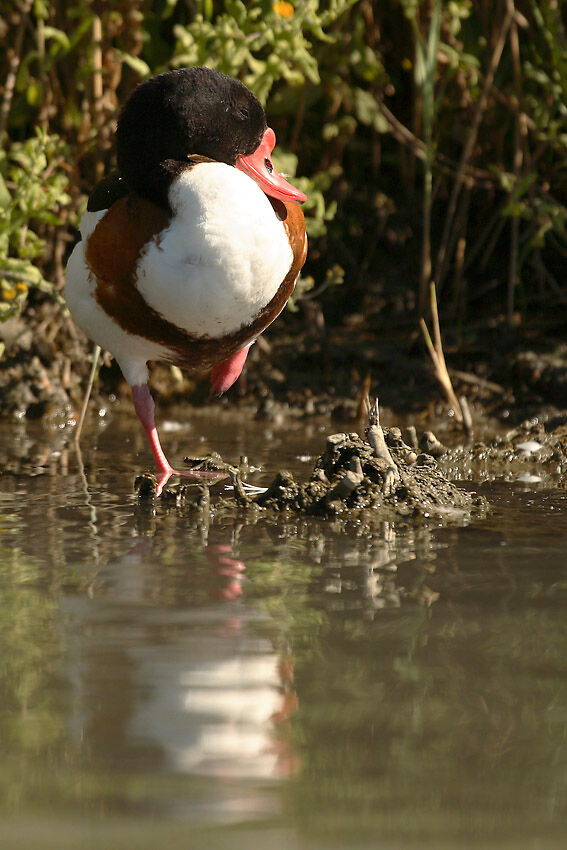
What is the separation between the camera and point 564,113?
541 centimetres

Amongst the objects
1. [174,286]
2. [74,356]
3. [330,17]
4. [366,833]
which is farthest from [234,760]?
[74,356]

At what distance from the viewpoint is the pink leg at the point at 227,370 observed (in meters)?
4.51

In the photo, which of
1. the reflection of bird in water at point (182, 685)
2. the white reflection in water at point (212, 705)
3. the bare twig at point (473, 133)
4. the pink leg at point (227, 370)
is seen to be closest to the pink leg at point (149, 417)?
the pink leg at point (227, 370)

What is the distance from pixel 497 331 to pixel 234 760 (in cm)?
430

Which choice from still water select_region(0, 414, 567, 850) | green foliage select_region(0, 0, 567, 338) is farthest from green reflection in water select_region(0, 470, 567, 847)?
green foliage select_region(0, 0, 567, 338)

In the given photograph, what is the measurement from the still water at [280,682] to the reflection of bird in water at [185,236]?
2.17 feet

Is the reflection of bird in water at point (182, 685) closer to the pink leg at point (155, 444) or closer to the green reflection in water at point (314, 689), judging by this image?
the green reflection in water at point (314, 689)

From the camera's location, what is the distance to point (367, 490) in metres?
3.66

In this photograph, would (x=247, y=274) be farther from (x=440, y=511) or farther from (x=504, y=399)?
(x=504, y=399)

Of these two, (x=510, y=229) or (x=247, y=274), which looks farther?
(x=510, y=229)

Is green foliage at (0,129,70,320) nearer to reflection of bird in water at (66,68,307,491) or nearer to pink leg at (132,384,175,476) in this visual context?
reflection of bird in water at (66,68,307,491)

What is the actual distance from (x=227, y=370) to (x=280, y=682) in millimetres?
2443

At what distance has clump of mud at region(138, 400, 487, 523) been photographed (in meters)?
3.60

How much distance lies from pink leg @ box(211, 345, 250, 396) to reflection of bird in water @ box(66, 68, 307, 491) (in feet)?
1.05
